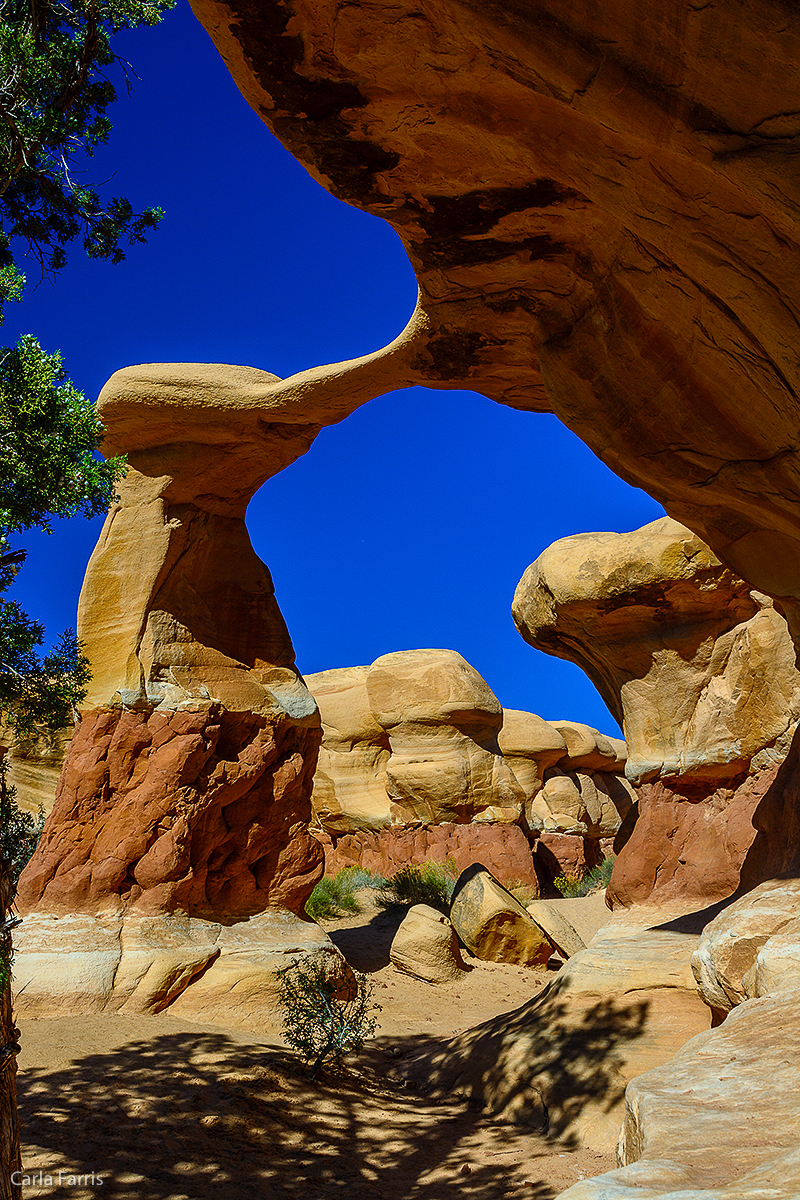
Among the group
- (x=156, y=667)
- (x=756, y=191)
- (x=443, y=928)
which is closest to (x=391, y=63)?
(x=756, y=191)

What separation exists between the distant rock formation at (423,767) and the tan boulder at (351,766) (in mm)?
27

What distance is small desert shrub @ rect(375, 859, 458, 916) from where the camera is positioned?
1534 centimetres

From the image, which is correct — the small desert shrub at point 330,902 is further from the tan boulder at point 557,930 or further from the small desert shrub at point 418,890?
the tan boulder at point 557,930

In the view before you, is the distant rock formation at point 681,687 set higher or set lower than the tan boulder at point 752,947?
higher

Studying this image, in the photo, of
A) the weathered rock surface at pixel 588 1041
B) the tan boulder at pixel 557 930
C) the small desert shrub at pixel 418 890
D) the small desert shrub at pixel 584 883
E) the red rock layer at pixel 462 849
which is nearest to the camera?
the weathered rock surface at pixel 588 1041

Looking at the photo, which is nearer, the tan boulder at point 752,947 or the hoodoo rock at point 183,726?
the tan boulder at point 752,947

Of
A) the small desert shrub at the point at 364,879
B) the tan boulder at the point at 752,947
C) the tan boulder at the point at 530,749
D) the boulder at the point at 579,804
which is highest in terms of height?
the tan boulder at the point at 530,749

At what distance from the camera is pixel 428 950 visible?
35.6 ft

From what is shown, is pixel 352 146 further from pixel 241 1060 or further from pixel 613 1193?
pixel 241 1060

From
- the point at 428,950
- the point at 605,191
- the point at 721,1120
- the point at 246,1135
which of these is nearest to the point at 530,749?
the point at 428,950

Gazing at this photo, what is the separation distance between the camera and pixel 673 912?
8.02 meters

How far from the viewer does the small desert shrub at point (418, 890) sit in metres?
15.3

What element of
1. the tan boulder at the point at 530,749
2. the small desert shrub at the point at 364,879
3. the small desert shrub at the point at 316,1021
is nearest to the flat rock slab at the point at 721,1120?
the small desert shrub at the point at 316,1021

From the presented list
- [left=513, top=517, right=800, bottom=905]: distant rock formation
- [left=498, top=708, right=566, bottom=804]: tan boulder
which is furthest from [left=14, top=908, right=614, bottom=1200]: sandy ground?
[left=498, top=708, right=566, bottom=804]: tan boulder
